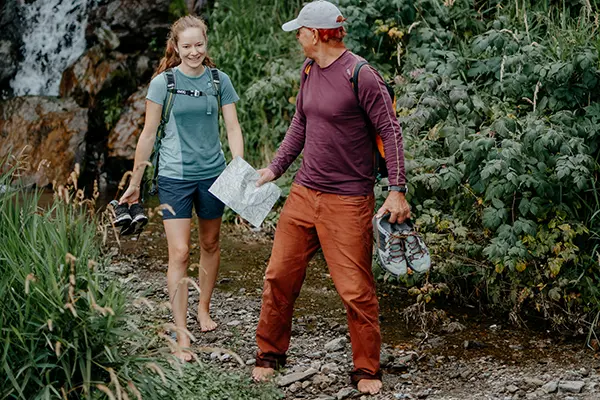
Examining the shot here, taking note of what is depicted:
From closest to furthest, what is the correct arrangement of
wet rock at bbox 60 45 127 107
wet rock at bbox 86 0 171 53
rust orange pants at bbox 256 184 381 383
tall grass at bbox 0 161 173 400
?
tall grass at bbox 0 161 173 400
rust orange pants at bbox 256 184 381 383
wet rock at bbox 60 45 127 107
wet rock at bbox 86 0 171 53

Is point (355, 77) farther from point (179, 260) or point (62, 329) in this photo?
point (62, 329)

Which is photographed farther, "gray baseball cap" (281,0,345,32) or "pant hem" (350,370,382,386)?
"pant hem" (350,370,382,386)

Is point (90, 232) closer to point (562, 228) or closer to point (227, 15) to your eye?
point (562, 228)

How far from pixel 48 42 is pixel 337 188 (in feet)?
30.8

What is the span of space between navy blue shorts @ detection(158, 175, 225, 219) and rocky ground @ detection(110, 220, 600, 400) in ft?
1.74

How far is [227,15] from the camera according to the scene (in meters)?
10.9

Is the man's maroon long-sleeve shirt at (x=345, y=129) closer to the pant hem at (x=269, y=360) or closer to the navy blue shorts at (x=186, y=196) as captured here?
the navy blue shorts at (x=186, y=196)

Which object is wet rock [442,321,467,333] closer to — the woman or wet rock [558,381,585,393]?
wet rock [558,381,585,393]

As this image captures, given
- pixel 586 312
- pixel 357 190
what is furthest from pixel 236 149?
pixel 586 312

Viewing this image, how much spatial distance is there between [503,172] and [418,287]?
1.54 m

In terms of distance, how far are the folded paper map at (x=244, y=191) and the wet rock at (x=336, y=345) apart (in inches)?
43.0

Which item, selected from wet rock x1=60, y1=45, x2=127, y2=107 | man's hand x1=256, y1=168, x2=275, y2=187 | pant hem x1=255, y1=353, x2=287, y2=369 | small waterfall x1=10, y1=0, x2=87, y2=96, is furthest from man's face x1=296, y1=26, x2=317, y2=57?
small waterfall x1=10, y1=0, x2=87, y2=96

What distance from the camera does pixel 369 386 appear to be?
16.0 ft

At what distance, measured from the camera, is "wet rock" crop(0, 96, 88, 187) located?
1148 cm
